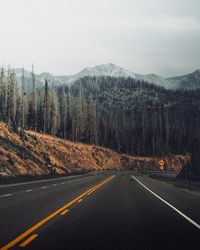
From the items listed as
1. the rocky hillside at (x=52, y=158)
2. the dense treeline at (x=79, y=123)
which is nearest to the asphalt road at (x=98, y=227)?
the rocky hillside at (x=52, y=158)

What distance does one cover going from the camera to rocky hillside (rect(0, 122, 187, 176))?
56469 millimetres

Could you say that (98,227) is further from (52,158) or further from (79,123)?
(79,123)

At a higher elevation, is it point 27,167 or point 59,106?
point 59,106

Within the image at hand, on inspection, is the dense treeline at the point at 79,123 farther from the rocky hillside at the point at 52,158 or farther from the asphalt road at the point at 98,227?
the asphalt road at the point at 98,227

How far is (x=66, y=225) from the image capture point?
10367 mm

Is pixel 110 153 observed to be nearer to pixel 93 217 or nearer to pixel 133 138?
pixel 133 138

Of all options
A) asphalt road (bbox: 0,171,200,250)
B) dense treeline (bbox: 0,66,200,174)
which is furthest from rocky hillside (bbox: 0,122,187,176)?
asphalt road (bbox: 0,171,200,250)

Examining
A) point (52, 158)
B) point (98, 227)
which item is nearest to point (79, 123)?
point (52, 158)

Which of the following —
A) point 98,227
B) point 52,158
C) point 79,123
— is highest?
point 79,123

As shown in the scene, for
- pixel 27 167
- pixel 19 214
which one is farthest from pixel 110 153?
pixel 19 214

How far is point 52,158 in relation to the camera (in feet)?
246

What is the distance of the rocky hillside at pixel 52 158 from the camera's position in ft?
185

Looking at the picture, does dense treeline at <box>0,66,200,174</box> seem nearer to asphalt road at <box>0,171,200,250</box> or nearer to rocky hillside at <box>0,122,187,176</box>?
rocky hillside at <box>0,122,187,176</box>

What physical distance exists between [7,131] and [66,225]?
5861 centimetres
